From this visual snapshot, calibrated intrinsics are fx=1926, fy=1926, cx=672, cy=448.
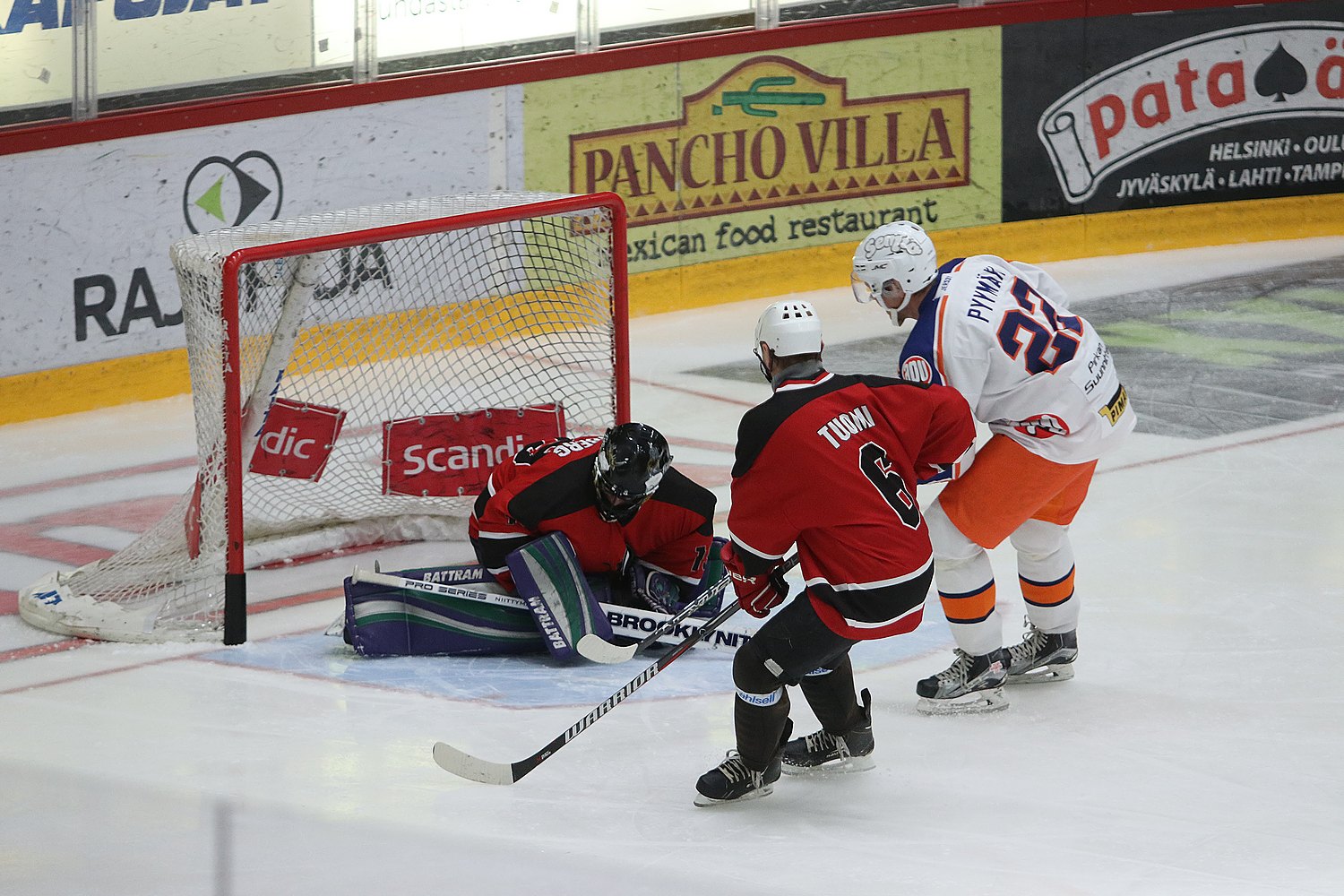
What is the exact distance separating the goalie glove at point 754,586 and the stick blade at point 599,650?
2.71ft

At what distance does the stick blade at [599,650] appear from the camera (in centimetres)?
450

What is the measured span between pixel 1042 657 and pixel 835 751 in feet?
2.46

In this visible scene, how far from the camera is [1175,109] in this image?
9.65 m

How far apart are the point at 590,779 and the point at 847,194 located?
5501 millimetres

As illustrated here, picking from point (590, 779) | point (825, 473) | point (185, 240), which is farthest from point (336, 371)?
point (825, 473)

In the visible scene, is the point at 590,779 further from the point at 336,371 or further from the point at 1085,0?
the point at 1085,0

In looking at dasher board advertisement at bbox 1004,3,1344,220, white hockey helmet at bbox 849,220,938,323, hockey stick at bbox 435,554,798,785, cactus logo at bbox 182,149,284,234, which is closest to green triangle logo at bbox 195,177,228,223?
cactus logo at bbox 182,149,284,234

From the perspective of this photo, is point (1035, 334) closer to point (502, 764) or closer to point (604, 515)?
point (604, 515)

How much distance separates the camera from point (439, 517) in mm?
5676

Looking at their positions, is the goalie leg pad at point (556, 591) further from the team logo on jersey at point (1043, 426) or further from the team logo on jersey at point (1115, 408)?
the team logo on jersey at point (1115, 408)

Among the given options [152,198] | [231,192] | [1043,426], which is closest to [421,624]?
[1043,426]

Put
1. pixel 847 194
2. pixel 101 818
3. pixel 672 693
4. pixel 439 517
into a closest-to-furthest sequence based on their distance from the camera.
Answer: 1. pixel 101 818
2. pixel 672 693
3. pixel 439 517
4. pixel 847 194

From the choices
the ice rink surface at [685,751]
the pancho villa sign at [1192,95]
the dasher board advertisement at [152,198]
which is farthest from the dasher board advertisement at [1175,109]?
the ice rink surface at [685,751]

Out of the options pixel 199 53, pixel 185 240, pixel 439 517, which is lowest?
pixel 439 517
